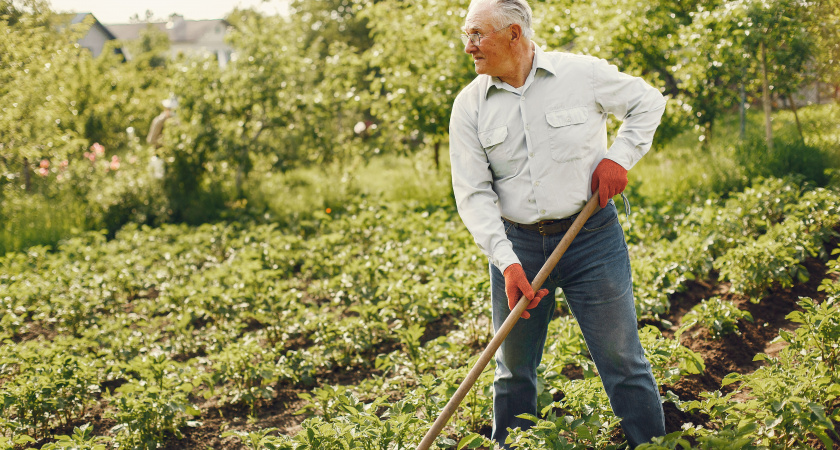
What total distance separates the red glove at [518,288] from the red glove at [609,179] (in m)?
0.40

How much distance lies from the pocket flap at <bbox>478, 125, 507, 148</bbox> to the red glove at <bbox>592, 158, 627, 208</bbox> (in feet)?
1.23

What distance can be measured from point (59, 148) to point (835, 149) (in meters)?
9.86

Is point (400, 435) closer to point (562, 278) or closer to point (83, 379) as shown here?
point (562, 278)

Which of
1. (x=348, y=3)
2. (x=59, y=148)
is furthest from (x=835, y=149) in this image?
(x=348, y=3)

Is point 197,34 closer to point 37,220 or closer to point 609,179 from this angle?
point 37,220

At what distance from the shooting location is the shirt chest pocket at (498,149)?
2.50 meters

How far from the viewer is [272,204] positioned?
900cm

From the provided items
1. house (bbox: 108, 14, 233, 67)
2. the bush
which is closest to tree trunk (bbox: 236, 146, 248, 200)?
the bush

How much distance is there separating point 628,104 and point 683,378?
1.67 metres

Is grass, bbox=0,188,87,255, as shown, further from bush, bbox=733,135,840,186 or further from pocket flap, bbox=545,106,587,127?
bush, bbox=733,135,840,186

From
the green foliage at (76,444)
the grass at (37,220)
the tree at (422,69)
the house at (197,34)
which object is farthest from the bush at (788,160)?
the house at (197,34)

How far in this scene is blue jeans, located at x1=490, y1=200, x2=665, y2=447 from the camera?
8.05 ft

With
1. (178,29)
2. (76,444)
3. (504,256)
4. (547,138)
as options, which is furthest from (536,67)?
(178,29)

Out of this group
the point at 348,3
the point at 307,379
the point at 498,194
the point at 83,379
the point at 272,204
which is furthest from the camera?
the point at 348,3
